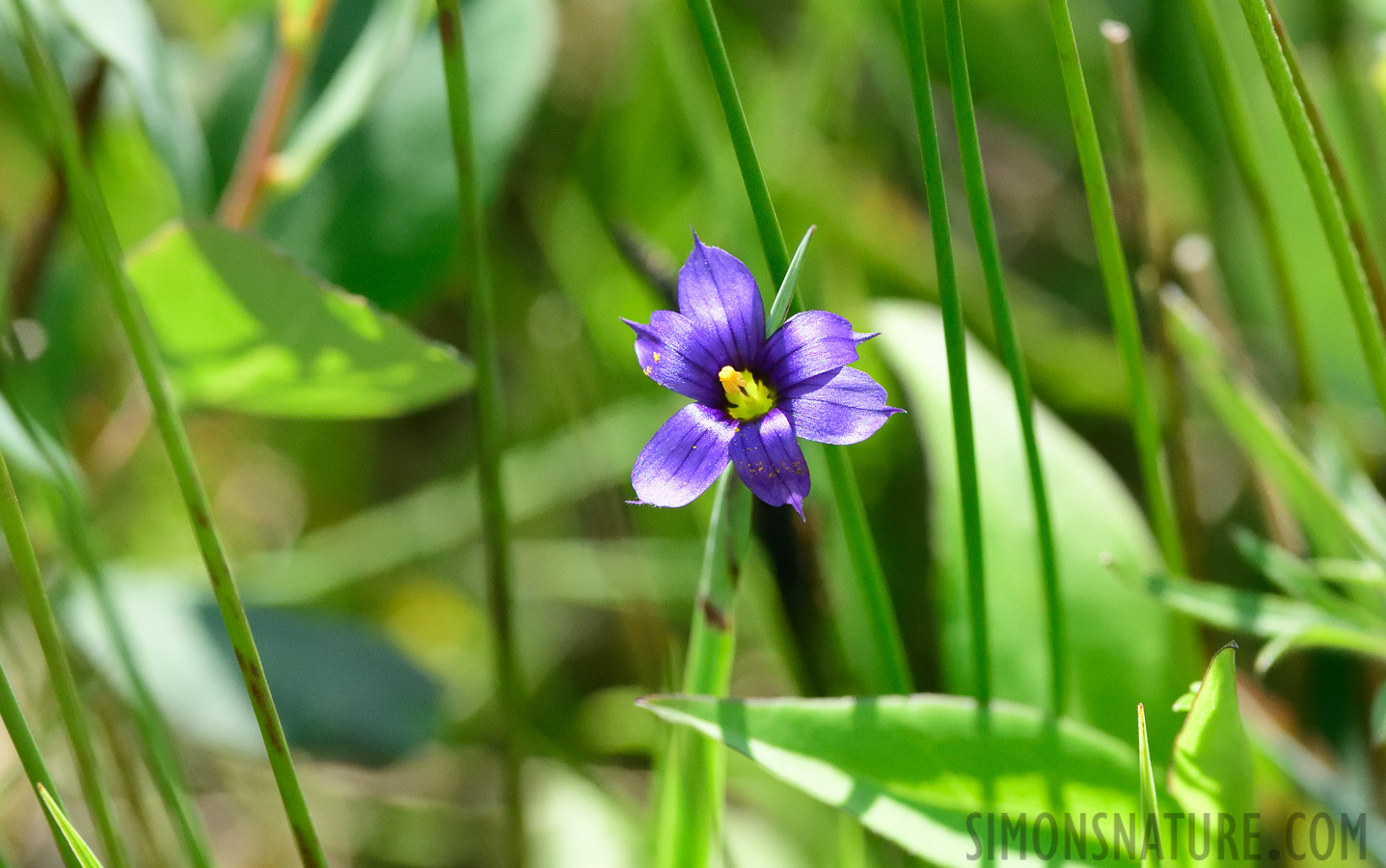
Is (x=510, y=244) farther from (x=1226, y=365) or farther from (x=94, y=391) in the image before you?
(x=1226, y=365)

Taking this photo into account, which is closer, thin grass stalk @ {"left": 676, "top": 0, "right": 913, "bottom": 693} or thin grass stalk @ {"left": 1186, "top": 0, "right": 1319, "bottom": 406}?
thin grass stalk @ {"left": 676, "top": 0, "right": 913, "bottom": 693}

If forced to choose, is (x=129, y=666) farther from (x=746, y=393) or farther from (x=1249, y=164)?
(x=1249, y=164)

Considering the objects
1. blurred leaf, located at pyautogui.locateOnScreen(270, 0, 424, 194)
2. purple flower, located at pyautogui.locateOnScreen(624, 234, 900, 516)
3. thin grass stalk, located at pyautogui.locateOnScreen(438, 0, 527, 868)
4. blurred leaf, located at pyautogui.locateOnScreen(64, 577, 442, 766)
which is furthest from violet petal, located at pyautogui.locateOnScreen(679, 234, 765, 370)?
blurred leaf, located at pyautogui.locateOnScreen(64, 577, 442, 766)

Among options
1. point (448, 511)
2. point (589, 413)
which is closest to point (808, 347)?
point (589, 413)

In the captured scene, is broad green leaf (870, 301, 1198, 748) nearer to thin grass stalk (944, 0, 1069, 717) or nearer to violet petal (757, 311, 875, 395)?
thin grass stalk (944, 0, 1069, 717)

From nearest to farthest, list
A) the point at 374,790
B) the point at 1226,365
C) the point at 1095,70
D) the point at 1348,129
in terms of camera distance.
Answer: the point at 1226,365
the point at 1348,129
the point at 374,790
the point at 1095,70

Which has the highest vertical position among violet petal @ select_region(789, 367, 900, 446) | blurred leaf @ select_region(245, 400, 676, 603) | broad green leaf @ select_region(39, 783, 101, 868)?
blurred leaf @ select_region(245, 400, 676, 603)

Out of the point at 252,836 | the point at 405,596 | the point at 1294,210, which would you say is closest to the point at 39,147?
the point at 405,596
